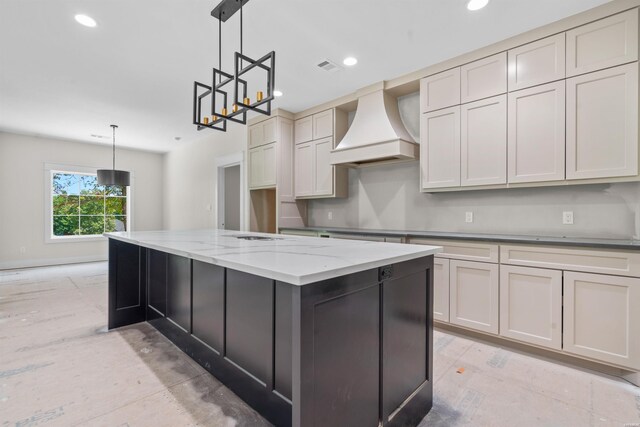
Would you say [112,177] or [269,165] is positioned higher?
[269,165]

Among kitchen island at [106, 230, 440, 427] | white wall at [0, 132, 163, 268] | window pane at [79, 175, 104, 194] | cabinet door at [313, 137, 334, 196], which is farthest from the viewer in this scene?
window pane at [79, 175, 104, 194]

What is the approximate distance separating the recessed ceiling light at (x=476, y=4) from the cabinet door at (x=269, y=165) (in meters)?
3.00

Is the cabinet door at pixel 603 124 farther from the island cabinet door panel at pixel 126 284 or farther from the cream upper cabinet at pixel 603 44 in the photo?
the island cabinet door panel at pixel 126 284

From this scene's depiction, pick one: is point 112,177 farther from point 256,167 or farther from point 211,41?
point 211,41

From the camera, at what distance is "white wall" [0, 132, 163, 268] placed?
5.79 meters

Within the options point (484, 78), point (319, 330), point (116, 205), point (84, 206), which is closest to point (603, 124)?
point (484, 78)

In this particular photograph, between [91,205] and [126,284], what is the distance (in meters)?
5.22

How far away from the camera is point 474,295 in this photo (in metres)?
2.63

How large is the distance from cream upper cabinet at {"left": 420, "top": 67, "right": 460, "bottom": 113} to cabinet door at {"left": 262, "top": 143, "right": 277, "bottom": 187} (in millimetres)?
2299

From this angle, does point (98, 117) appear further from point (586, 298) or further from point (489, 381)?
point (586, 298)

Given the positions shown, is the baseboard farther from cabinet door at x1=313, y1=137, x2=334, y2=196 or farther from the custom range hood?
the custom range hood

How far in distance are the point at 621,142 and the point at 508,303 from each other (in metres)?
1.43

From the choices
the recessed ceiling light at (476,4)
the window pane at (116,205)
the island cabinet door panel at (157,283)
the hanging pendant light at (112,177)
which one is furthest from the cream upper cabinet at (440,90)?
the window pane at (116,205)

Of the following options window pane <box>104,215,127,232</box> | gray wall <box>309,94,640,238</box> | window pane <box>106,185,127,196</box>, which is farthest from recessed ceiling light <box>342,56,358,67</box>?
window pane <box>104,215,127,232</box>
